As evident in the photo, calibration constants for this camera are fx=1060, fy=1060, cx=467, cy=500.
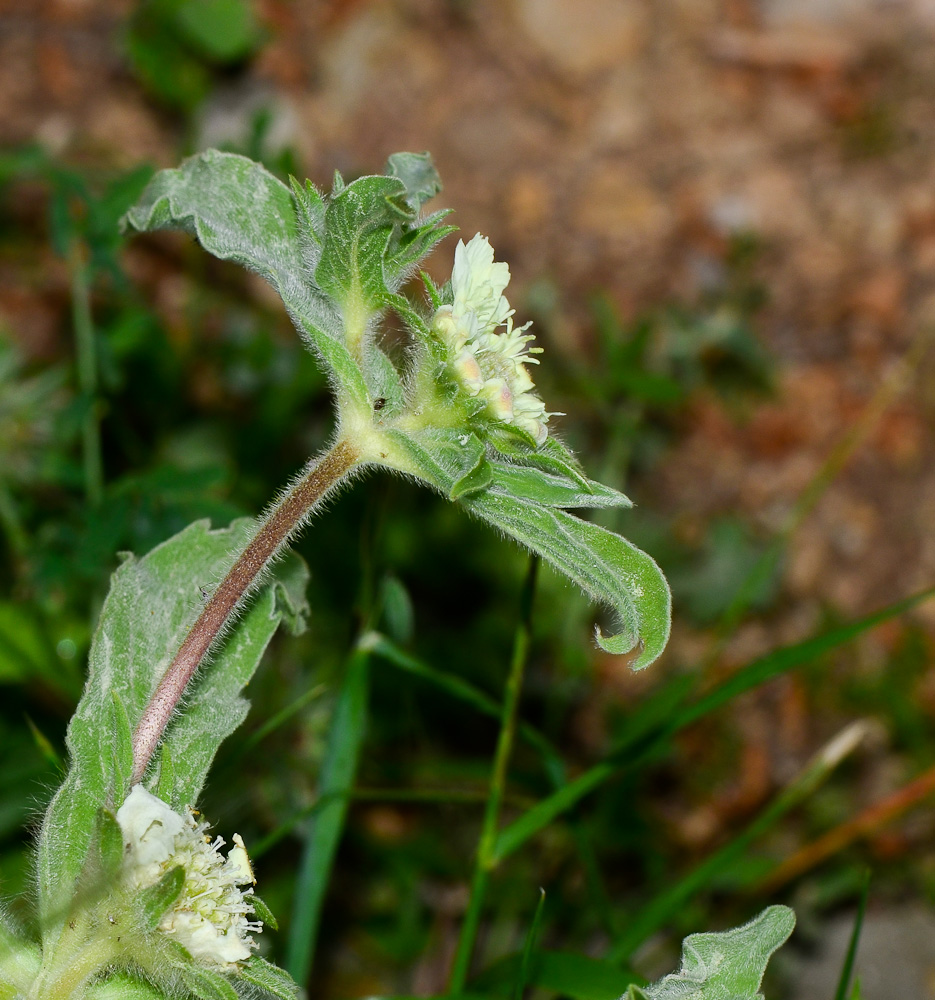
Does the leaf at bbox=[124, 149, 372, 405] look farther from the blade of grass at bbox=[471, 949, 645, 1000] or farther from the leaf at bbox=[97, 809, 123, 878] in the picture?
the blade of grass at bbox=[471, 949, 645, 1000]

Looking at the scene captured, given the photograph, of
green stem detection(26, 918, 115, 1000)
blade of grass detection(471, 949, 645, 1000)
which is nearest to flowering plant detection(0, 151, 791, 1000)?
green stem detection(26, 918, 115, 1000)

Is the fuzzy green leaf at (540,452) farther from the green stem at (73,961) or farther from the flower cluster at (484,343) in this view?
the green stem at (73,961)

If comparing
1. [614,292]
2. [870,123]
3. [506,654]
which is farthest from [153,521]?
[870,123]

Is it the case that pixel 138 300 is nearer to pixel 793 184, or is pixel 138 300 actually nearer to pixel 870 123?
pixel 793 184

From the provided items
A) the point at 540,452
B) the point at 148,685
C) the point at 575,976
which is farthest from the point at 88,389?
the point at 575,976

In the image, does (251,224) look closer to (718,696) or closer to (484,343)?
(484,343)

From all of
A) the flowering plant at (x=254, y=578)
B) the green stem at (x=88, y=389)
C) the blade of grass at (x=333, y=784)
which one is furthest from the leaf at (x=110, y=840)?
the green stem at (x=88, y=389)
